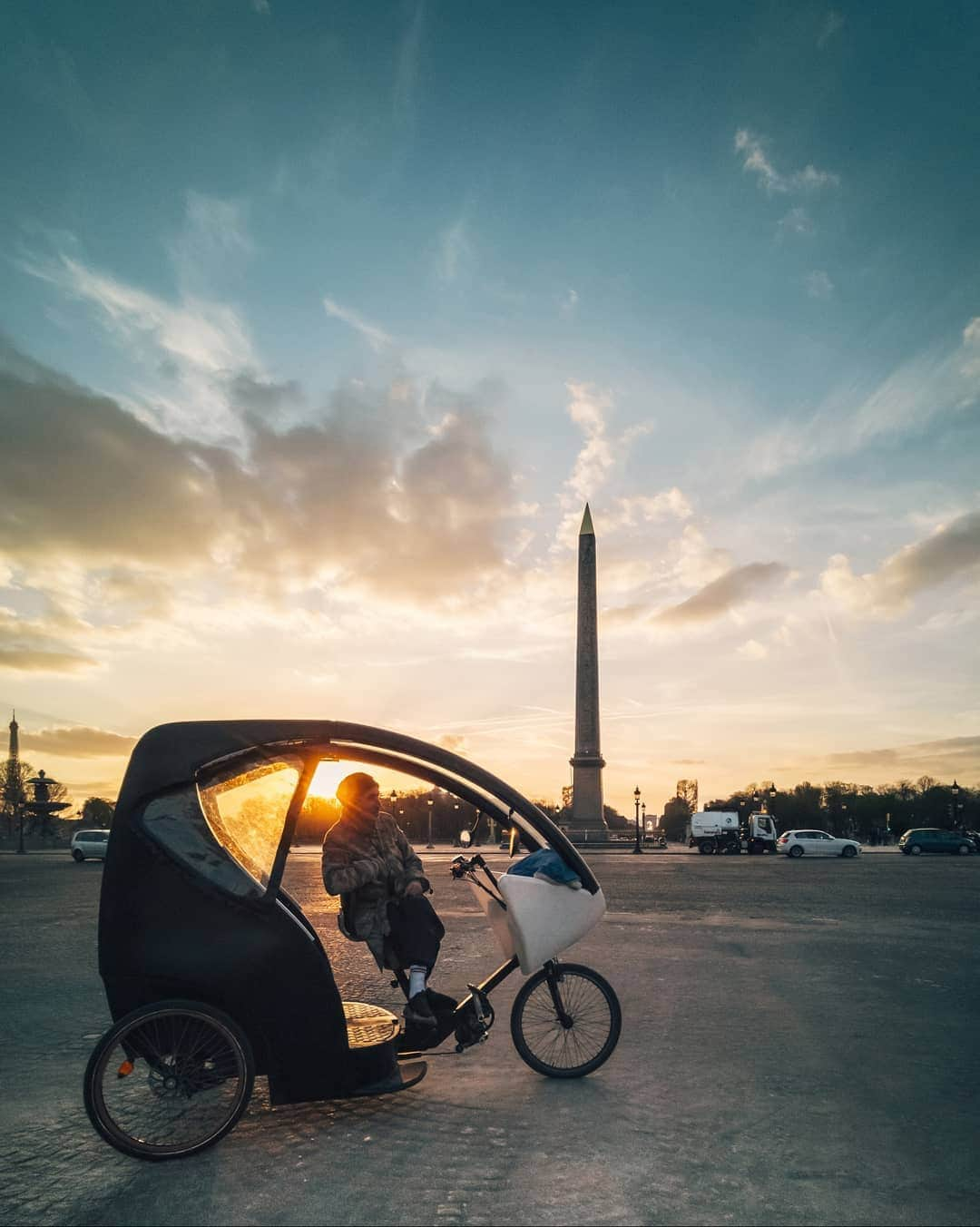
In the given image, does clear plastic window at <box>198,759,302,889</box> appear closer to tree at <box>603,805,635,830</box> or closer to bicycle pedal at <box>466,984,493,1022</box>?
bicycle pedal at <box>466,984,493,1022</box>

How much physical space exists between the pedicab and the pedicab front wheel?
0.28m

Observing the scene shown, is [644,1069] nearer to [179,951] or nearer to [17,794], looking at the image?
[179,951]

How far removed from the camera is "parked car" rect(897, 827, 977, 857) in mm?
49094

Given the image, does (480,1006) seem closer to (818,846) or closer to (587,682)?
(587,682)

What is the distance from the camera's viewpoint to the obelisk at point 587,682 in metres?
46.0

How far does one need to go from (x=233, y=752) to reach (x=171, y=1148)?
1702mm

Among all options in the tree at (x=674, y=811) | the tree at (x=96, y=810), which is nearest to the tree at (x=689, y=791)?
the tree at (x=674, y=811)

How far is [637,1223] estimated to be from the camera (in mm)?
3199

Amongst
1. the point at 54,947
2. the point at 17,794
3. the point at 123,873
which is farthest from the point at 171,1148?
the point at 17,794

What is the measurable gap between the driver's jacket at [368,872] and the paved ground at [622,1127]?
0.73m

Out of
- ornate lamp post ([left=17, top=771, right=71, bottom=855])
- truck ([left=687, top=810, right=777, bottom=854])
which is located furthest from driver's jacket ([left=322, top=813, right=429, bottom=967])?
ornate lamp post ([left=17, top=771, right=71, bottom=855])

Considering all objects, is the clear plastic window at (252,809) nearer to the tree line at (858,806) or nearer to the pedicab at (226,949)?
the pedicab at (226,949)

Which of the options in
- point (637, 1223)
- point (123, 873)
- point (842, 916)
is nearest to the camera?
point (637, 1223)

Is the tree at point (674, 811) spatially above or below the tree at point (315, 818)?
above
